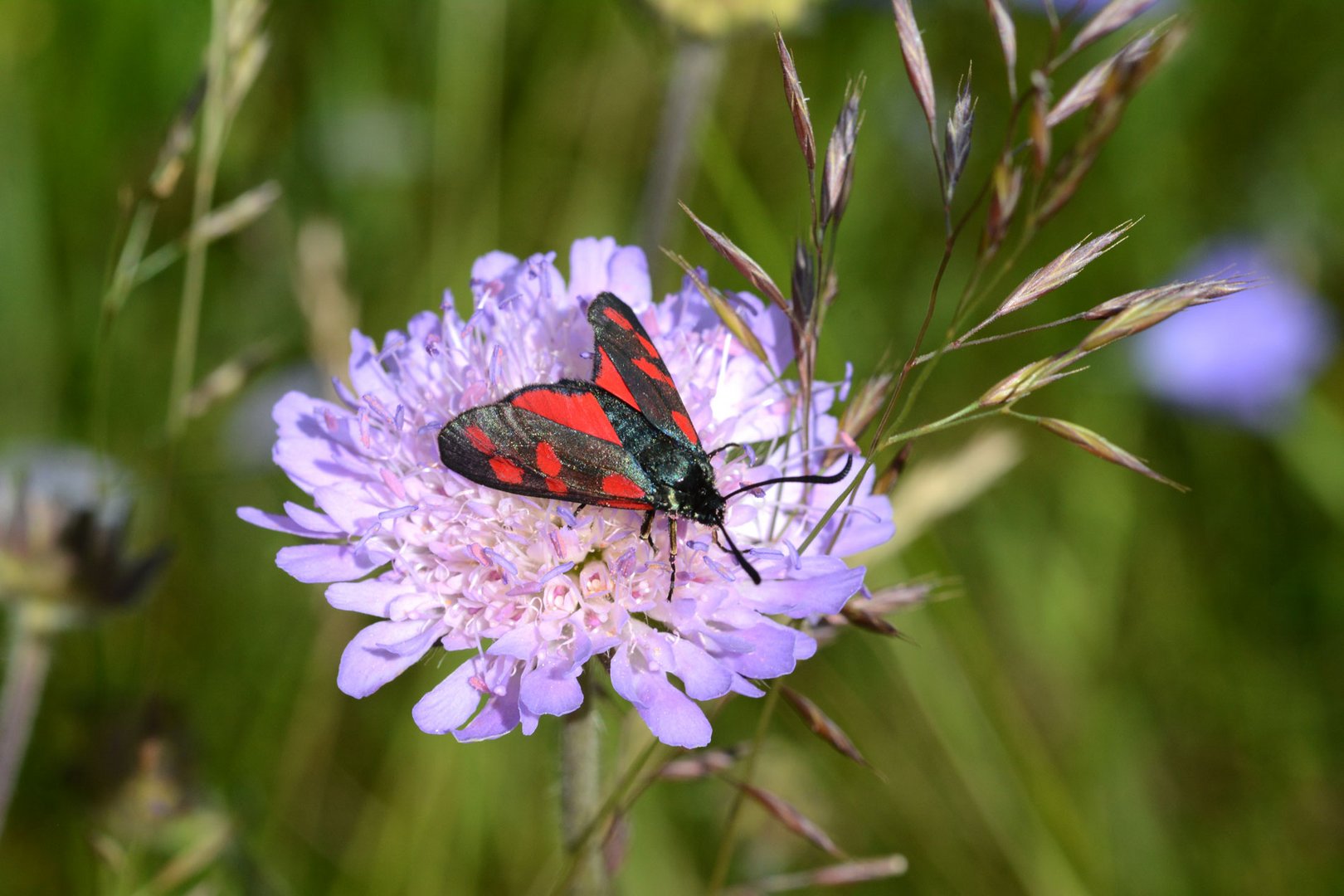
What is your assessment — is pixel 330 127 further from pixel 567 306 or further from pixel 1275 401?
pixel 1275 401

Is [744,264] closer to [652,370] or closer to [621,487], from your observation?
[652,370]

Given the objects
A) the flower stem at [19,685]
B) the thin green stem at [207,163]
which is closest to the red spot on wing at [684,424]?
the thin green stem at [207,163]

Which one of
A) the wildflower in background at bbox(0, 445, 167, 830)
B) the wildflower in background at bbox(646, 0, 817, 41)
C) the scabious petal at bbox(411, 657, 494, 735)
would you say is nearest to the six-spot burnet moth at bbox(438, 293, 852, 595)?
the scabious petal at bbox(411, 657, 494, 735)

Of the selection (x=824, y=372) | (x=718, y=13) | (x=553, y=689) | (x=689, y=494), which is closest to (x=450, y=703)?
(x=553, y=689)

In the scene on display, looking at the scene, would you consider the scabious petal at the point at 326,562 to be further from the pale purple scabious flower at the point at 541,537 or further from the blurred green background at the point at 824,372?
the blurred green background at the point at 824,372

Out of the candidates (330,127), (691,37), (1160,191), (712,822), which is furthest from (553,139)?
(712,822)
